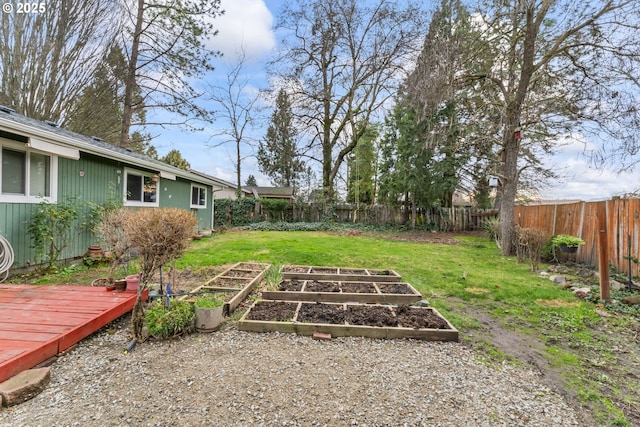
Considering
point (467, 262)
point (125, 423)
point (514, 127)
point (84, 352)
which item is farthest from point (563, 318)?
point (514, 127)

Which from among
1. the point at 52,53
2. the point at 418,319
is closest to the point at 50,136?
the point at 418,319

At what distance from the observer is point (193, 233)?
3.03 m

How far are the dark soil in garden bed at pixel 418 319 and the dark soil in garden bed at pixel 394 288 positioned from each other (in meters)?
0.79

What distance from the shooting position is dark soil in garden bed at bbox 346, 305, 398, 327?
10.8ft

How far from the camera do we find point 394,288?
474 centimetres

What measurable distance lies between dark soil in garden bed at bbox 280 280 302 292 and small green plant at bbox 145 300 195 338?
1691 millimetres

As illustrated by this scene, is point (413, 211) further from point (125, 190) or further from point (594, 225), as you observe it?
point (125, 190)

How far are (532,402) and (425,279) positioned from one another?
359 cm

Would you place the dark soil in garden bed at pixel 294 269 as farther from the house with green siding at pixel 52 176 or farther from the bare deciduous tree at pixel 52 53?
the bare deciduous tree at pixel 52 53

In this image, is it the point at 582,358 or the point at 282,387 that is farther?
the point at 582,358

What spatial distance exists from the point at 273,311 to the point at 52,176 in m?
5.37

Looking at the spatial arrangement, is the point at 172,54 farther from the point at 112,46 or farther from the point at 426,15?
the point at 426,15

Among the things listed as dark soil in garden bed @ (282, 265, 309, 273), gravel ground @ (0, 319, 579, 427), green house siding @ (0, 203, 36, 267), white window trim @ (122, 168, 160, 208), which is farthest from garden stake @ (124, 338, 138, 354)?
white window trim @ (122, 168, 160, 208)

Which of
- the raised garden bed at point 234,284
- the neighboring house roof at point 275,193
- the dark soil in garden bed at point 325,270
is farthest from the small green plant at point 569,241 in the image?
the neighboring house roof at point 275,193
